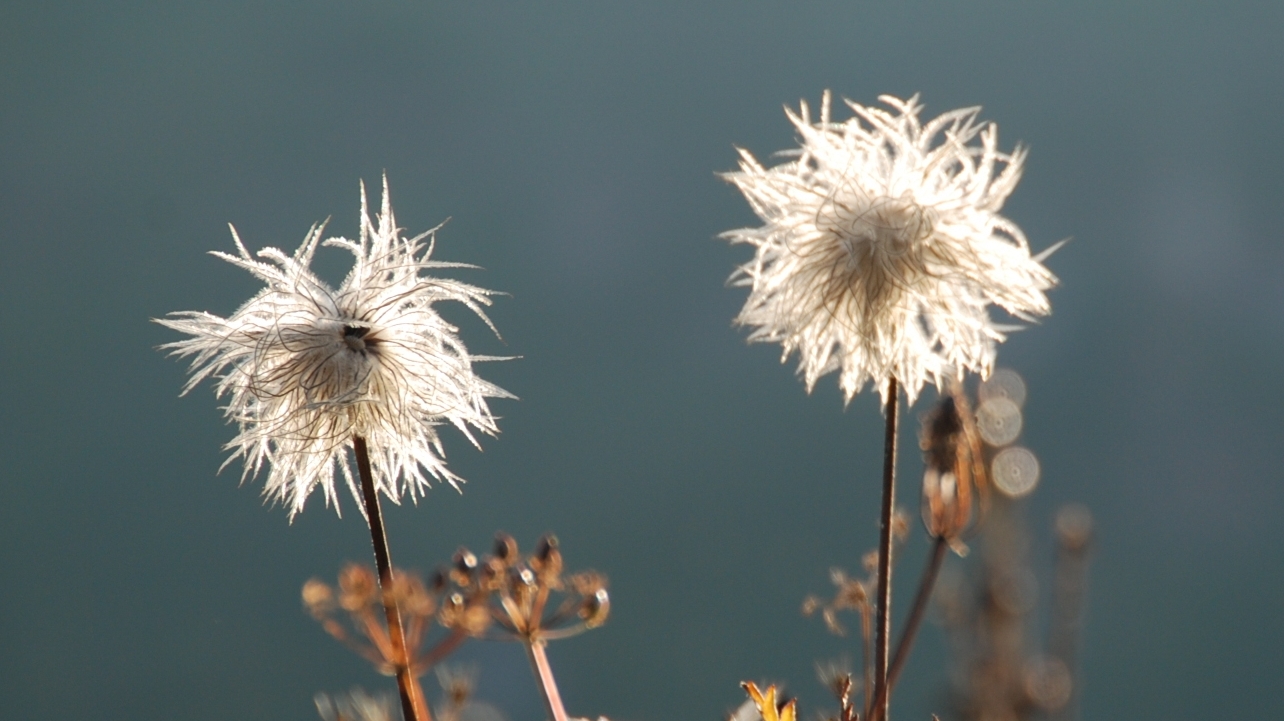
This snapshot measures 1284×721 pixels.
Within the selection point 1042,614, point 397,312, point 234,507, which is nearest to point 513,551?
point 397,312

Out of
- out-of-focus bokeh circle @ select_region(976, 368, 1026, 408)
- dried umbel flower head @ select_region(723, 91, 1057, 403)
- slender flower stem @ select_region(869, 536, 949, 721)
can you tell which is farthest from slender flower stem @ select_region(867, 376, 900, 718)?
out-of-focus bokeh circle @ select_region(976, 368, 1026, 408)

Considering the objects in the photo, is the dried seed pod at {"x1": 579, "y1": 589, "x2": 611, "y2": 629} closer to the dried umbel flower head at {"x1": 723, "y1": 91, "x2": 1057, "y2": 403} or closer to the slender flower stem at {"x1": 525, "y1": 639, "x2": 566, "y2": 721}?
the slender flower stem at {"x1": 525, "y1": 639, "x2": 566, "y2": 721}

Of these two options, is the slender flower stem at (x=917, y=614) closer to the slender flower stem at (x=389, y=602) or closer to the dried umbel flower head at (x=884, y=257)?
the dried umbel flower head at (x=884, y=257)

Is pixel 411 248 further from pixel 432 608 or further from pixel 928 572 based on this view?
pixel 928 572

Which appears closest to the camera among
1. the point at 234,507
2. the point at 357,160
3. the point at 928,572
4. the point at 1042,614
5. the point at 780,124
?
the point at 928,572

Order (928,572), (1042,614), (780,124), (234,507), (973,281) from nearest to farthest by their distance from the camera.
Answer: (928,572), (973,281), (1042,614), (234,507), (780,124)

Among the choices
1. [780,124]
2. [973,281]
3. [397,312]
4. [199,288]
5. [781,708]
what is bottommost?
[199,288]

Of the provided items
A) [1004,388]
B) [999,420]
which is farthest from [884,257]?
[1004,388]
